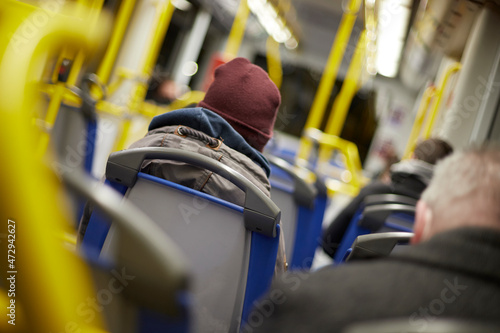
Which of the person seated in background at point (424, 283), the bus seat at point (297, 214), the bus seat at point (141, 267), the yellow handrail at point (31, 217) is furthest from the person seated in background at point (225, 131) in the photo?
the yellow handrail at point (31, 217)

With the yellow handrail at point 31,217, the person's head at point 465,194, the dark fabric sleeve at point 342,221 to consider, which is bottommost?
the dark fabric sleeve at point 342,221

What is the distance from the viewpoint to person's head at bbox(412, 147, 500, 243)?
75cm

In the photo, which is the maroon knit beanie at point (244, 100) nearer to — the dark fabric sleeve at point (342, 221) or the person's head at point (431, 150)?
the dark fabric sleeve at point (342, 221)

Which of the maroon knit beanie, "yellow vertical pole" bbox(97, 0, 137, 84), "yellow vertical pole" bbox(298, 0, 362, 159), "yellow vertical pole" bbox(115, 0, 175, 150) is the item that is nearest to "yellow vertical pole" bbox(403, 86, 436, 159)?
"yellow vertical pole" bbox(298, 0, 362, 159)

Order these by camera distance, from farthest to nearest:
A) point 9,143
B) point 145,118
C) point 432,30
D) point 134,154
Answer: point 145,118
point 432,30
point 134,154
point 9,143

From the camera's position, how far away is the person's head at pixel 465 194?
0.75 m

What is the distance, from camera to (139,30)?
654 centimetres

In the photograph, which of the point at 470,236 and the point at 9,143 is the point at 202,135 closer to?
the point at 470,236

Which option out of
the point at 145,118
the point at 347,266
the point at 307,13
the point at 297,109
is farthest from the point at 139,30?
the point at 297,109

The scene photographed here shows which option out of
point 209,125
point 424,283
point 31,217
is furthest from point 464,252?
point 209,125

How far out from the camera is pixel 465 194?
78 centimetres

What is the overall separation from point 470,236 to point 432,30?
4.70 metres

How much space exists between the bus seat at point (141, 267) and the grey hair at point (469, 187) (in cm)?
49

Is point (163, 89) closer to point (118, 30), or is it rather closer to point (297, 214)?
point (118, 30)
